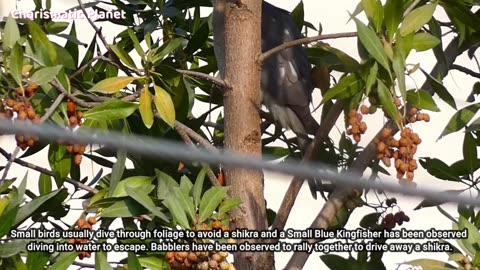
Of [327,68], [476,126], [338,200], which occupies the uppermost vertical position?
[327,68]

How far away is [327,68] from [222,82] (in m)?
0.34

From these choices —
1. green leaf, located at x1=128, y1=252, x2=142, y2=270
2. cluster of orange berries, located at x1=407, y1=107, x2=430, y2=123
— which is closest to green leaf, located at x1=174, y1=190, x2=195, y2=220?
green leaf, located at x1=128, y1=252, x2=142, y2=270

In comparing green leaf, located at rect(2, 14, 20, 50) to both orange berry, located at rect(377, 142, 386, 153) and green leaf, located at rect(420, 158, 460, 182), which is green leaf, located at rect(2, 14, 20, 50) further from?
green leaf, located at rect(420, 158, 460, 182)

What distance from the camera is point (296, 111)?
2.31 m

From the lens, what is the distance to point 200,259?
146 cm

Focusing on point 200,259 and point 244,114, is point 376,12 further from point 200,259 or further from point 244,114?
point 200,259

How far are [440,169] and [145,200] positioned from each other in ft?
2.19

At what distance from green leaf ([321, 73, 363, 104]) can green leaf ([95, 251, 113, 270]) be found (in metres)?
0.47

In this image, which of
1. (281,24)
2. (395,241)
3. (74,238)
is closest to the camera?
(74,238)

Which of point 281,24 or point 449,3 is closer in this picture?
point 449,3

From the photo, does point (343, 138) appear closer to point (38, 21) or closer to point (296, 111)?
point (296, 111)

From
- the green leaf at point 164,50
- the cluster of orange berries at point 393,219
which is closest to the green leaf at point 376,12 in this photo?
the green leaf at point 164,50

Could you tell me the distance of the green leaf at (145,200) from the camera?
4.80ft

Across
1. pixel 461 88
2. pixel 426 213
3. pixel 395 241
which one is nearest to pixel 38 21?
pixel 395 241
